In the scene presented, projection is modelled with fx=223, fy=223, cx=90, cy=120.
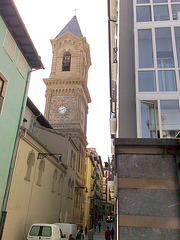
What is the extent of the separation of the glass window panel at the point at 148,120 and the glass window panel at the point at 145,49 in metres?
1.69

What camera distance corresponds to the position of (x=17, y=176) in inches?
527

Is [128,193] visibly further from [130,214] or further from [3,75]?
[3,75]

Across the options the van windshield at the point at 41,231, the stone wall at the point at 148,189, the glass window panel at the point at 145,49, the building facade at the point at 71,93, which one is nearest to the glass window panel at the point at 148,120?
the stone wall at the point at 148,189

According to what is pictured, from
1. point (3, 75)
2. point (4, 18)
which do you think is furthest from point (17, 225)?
point (4, 18)

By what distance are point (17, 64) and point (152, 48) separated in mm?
8465

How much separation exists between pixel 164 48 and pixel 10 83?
8.55m

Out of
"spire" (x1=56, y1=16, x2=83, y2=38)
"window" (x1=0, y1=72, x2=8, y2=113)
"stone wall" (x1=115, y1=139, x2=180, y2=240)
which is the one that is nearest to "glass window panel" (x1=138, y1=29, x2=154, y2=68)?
"stone wall" (x1=115, y1=139, x2=180, y2=240)

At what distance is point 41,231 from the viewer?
12.6 metres

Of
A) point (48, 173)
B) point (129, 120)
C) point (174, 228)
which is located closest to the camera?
point (174, 228)

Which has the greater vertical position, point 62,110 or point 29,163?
point 62,110

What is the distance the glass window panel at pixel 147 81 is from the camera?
8.33 m

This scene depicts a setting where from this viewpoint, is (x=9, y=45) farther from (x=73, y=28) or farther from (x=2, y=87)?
(x=73, y=28)

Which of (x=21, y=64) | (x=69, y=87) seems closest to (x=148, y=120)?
(x=21, y=64)

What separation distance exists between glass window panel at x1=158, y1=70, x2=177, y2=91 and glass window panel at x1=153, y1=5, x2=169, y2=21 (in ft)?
8.95
